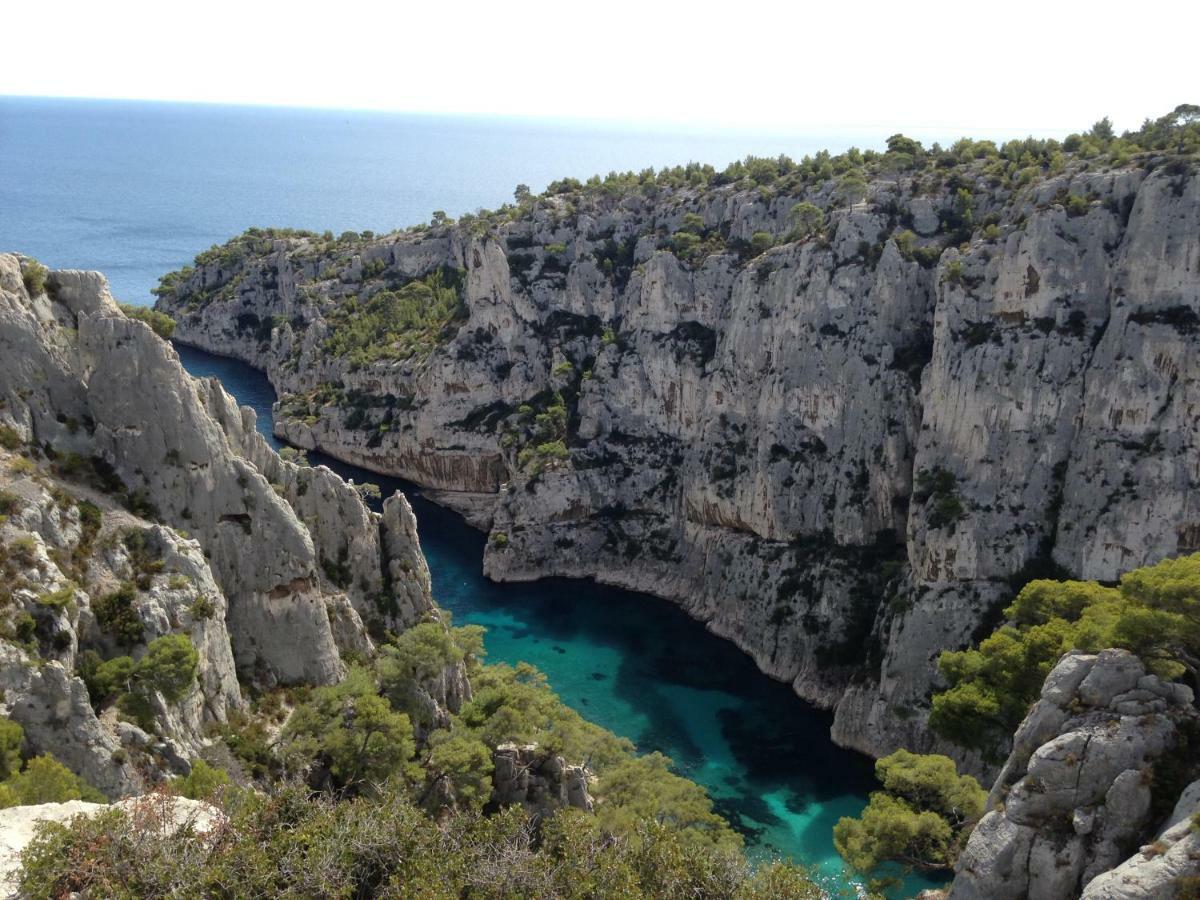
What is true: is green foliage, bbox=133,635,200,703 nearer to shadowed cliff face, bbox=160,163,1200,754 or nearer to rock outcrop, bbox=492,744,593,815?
rock outcrop, bbox=492,744,593,815

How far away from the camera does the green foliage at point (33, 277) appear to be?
29938mm

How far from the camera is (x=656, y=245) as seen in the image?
74375mm

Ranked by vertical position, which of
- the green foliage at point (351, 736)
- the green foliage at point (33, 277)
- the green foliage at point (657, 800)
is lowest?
the green foliage at point (657, 800)

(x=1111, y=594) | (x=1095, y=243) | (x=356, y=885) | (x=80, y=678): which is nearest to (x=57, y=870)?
(x=356, y=885)

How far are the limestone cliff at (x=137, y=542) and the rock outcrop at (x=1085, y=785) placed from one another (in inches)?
819

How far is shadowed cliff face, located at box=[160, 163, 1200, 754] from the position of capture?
44906 mm

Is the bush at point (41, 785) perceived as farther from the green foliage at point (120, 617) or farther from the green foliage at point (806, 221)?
the green foliage at point (806, 221)

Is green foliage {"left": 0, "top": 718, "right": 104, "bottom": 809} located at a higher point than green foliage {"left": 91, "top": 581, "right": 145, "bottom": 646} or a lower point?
lower

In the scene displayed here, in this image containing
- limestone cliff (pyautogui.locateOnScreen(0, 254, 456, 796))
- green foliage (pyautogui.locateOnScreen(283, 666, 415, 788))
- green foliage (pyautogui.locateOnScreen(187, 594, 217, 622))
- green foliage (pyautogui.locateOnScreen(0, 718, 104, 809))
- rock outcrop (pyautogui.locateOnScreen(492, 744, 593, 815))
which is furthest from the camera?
rock outcrop (pyautogui.locateOnScreen(492, 744, 593, 815))

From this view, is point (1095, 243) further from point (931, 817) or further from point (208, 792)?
point (208, 792)

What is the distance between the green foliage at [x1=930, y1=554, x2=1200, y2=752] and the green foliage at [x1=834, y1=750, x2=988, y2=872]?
3733 millimetres

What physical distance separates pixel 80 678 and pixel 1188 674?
100ft

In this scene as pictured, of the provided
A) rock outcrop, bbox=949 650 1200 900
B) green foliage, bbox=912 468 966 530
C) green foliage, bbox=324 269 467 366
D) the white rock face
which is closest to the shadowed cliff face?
green foliage, bbox=912 468 966 530

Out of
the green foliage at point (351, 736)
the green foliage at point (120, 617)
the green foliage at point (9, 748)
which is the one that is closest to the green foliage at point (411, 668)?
the green foliage at point (351, 736)
